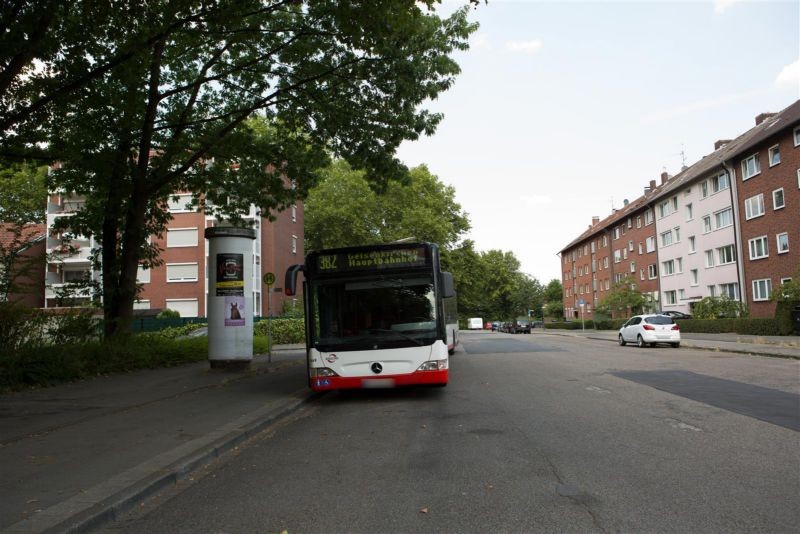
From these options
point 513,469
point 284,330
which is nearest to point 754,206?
point 284,330

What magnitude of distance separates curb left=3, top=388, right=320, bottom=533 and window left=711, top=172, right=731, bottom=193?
39555mm

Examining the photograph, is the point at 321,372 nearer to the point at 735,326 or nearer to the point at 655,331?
the point at 655,331

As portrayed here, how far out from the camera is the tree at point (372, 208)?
48.0 meters

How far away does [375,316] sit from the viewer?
985 cm

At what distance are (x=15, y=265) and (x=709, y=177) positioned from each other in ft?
137

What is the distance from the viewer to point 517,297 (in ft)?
342

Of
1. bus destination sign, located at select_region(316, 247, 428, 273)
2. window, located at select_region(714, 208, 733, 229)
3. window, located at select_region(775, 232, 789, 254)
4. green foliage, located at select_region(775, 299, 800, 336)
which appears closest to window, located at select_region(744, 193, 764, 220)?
window, located at select_region(714, 208, 733, 229)

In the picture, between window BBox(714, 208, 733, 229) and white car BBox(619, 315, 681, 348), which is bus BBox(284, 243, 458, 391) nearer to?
white car BBox(619, 315, 681, 348)

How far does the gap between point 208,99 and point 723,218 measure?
3557 centimetres

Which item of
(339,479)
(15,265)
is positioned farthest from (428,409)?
(15,265)

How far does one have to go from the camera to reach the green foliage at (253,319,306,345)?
1261 inches

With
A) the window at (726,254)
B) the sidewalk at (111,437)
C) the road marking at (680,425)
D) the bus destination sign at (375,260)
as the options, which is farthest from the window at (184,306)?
the road marking at (680,425)

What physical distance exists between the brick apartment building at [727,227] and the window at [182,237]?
119ft

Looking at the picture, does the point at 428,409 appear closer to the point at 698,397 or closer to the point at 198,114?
the point at 698,397
